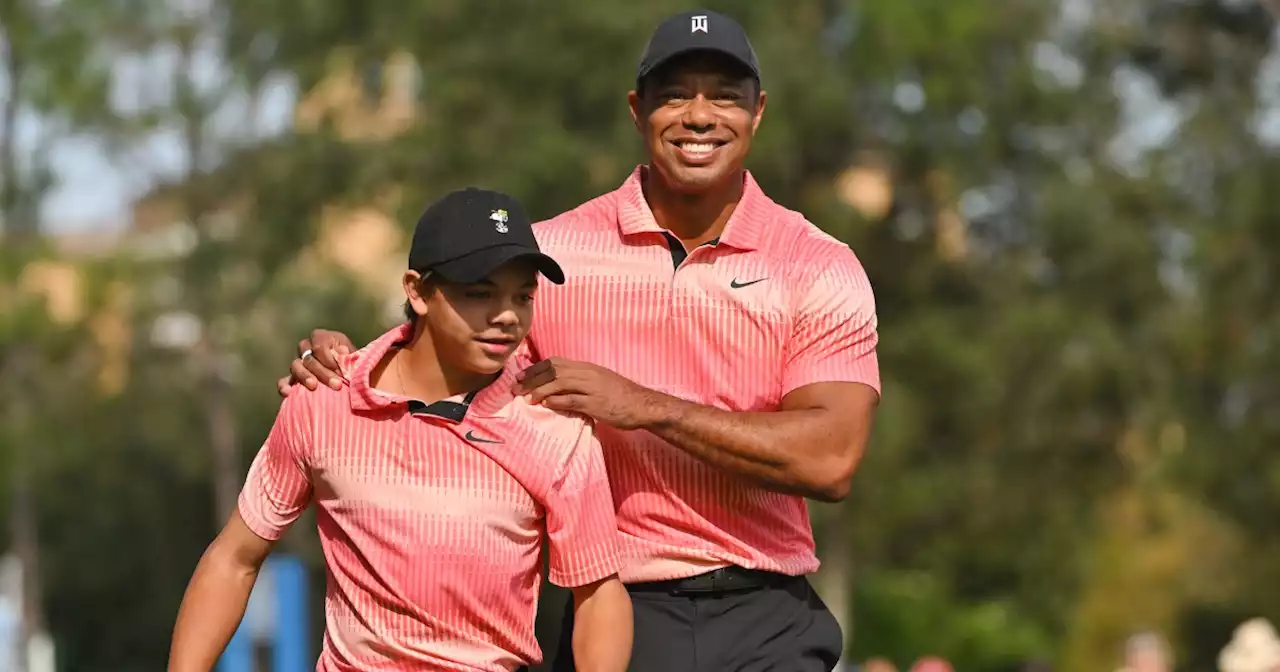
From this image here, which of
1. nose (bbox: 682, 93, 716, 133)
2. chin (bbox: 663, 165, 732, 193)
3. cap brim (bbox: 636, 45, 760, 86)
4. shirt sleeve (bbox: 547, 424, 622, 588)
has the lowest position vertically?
shirt sleeve (bbox: 547, 424, 622, 588)

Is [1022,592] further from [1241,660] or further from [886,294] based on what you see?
[1241,660]

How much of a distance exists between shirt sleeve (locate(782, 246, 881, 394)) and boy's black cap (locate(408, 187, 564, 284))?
2.43ft

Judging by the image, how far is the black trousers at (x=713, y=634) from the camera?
19.4ft

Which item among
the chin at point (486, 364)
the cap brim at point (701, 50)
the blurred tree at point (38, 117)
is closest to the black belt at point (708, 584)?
the chin at point (486, 364)

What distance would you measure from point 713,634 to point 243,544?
1158 millimetres

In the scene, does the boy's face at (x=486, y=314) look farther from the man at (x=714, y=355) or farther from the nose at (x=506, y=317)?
the man at (x=714, y=355)

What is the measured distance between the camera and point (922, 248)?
40.2 m

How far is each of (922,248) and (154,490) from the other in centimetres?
1692

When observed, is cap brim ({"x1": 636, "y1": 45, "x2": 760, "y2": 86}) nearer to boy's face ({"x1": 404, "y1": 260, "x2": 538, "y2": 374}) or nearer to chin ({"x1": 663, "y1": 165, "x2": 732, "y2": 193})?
chin ({"x1": 663, "y1": 165, "x2": 732, "y2": 193})

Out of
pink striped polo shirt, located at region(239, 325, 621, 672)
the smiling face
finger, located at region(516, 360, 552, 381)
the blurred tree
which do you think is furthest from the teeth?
the blurred tree

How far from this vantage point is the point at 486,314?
538 centimetres

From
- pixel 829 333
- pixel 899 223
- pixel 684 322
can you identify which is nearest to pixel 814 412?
pixel 829 333

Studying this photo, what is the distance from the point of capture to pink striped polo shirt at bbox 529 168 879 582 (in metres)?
5.92

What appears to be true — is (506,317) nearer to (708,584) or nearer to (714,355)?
(714,355)
